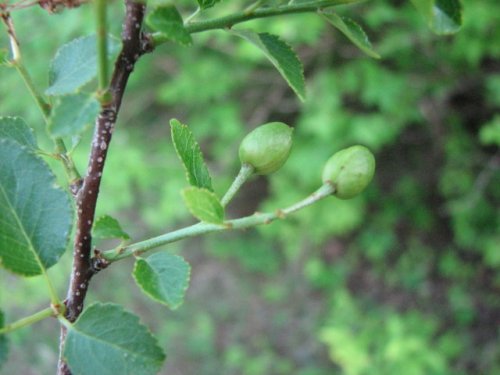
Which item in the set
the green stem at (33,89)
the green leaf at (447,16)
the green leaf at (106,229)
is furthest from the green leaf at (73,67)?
the green leaf at (447,16)

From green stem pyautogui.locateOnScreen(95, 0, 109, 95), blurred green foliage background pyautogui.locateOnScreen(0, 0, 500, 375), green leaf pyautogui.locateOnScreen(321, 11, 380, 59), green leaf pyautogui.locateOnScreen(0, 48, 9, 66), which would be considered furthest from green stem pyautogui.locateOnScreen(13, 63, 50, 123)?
blurred green foliage background pyautogui.locateOnScreen(0, 0, 500, 375)

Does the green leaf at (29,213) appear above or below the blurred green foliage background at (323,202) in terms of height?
above

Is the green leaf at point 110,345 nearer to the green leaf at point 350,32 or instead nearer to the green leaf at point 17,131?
the green leaf at point 17,131

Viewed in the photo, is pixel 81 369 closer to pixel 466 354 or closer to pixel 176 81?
pixel 176 81

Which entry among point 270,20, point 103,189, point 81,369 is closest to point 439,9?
point 81,369

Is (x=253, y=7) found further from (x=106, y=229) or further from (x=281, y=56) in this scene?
(x=106, y=229)

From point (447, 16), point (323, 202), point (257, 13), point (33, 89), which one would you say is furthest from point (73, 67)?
point (323, 202)
